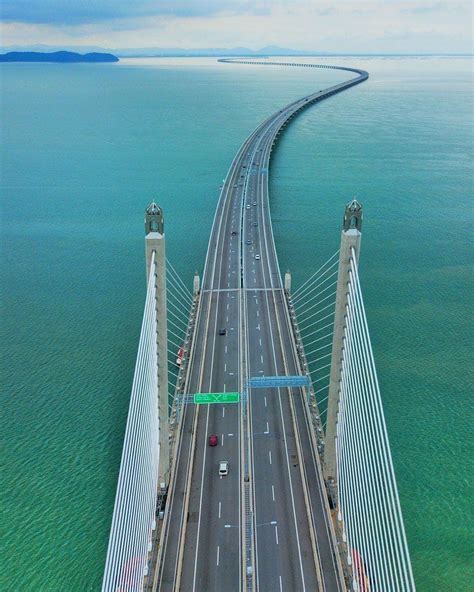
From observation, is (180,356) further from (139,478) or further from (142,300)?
(139,478)

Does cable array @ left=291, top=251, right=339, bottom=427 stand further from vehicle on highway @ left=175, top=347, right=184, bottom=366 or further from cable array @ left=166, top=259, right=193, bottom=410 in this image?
cable array @ left=166, top=259, right=193, bottom=410

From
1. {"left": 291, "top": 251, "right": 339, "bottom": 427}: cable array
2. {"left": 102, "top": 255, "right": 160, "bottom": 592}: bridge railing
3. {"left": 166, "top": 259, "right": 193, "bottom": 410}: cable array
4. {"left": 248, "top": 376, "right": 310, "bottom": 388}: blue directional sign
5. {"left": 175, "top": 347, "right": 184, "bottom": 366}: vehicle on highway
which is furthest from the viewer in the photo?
{"left": 166, "top": 259, "right": 193, "bottom": 410}: cable array

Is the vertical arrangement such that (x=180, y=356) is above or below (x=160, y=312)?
below

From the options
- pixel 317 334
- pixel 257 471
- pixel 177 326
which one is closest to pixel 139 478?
pixel 257 471

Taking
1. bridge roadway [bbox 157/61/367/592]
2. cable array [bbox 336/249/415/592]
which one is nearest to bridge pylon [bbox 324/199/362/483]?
cable array [bbox 336/249/415/592]

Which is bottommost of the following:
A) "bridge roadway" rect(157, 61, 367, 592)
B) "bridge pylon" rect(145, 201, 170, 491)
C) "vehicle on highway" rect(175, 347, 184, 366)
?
"bridge roadway" rect(157, 61, 367, 592)

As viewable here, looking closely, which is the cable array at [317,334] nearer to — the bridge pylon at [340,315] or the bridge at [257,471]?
the bridge at [257,471]

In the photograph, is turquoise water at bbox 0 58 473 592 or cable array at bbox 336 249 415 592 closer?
cable array at bbox 336 249 415 592
